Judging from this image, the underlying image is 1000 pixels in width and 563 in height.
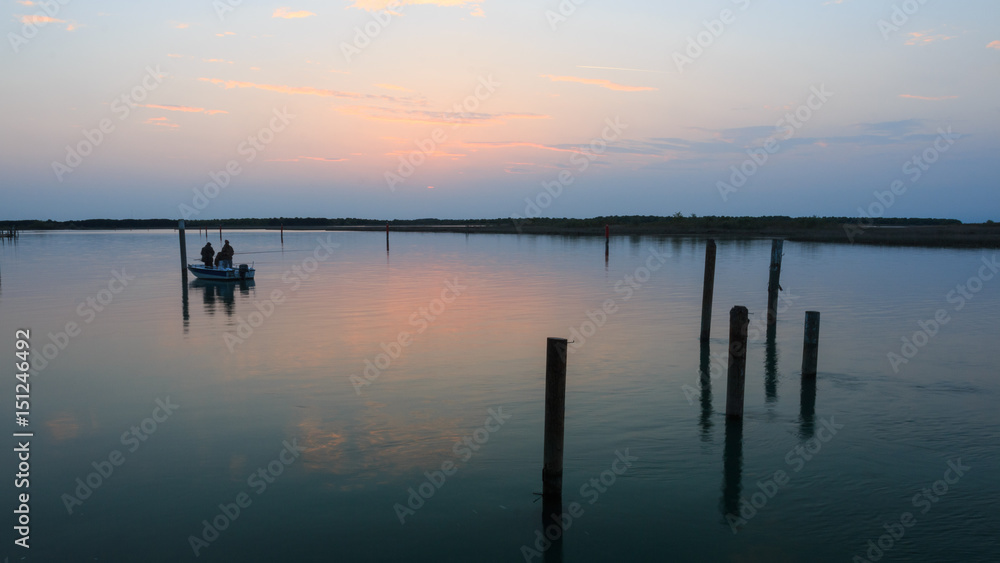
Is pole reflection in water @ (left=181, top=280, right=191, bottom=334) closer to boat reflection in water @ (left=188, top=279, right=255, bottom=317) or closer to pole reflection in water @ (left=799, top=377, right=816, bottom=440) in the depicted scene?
boat reflection in water @ (left=188, top=279, right=255, bottom=317)

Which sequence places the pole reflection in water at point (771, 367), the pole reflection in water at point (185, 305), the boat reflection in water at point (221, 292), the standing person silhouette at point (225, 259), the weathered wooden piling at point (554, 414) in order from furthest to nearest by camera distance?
the standing person silhouette at point (225, 259)
the boat reflection in water at point (221, 292)
the pole reflection in water at point (185, 305)
the pole reflection in water at point (771, 367)
the weathered wooden piling at point (554, 414)

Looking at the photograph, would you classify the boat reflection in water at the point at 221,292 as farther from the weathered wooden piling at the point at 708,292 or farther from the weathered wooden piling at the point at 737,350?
the weathered wooden piling at the point at 737,350

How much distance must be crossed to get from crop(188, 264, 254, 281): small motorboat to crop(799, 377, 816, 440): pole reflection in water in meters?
28.6

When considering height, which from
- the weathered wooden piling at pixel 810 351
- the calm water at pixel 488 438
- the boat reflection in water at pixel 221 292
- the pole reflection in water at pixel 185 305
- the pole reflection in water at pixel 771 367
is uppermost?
the weathered wooden piling at pixel 810 351

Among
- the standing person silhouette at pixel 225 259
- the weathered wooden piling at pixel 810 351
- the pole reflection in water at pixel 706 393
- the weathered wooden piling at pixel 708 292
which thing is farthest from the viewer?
the standing person silhouette at pixel 225 259

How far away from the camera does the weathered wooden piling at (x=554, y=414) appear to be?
815 centimetres

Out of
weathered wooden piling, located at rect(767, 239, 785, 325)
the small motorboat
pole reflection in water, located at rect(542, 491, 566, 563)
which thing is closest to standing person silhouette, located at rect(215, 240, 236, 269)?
the small motorboat

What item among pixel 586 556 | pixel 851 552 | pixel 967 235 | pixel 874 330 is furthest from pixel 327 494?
pixel 967 235

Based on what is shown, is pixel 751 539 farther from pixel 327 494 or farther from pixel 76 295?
pixel 76 295

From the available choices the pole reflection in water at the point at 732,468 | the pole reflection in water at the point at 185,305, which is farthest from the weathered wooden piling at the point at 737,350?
the pole reflection in water at the point at 185,305

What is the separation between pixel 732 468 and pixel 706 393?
12.5 ft

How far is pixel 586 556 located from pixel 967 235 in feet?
250

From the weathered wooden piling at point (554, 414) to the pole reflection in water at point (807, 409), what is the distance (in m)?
4.64

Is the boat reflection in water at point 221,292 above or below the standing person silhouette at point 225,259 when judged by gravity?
below
